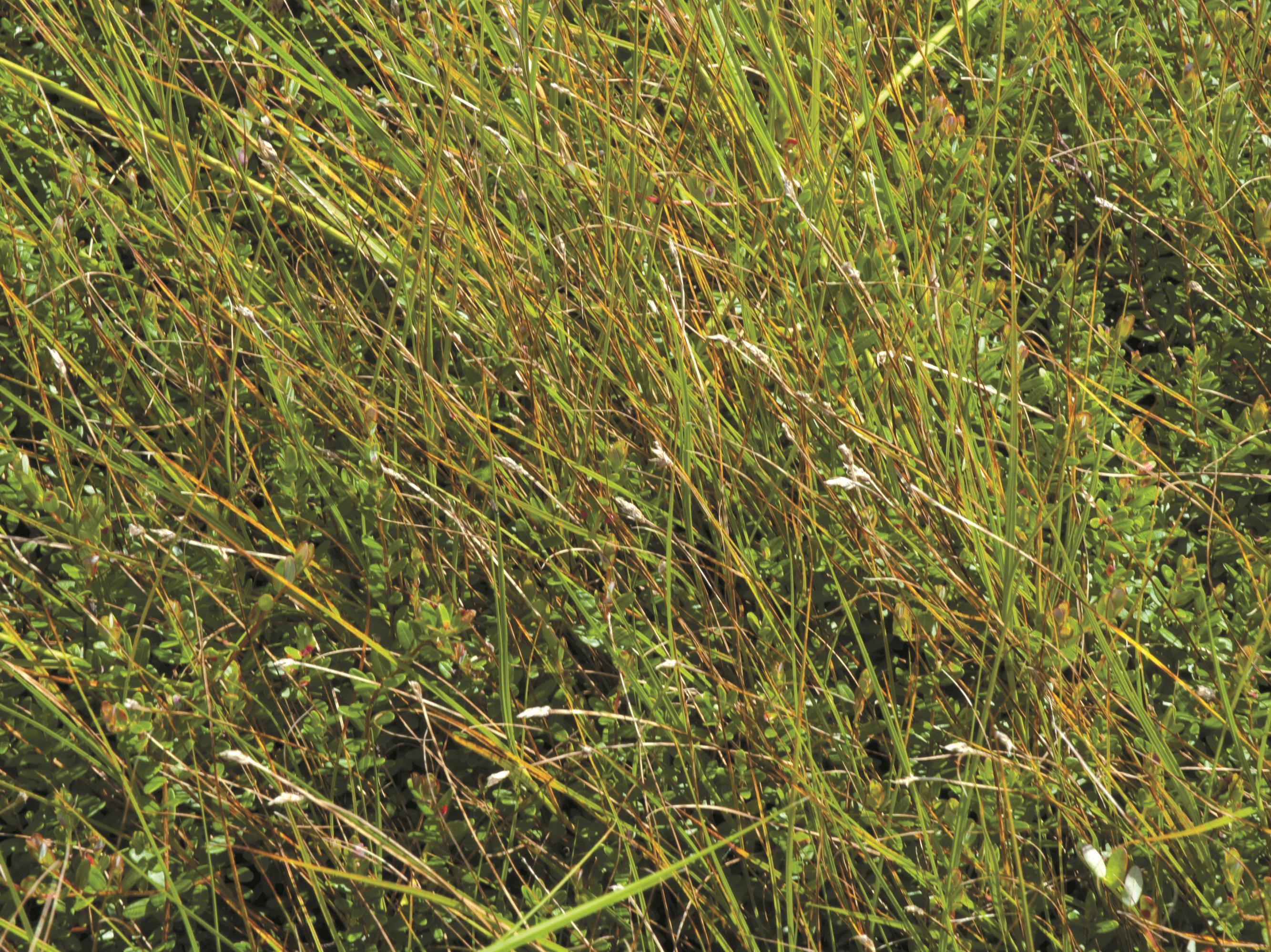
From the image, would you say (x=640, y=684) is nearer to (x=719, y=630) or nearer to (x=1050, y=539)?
(x=719, y=630)

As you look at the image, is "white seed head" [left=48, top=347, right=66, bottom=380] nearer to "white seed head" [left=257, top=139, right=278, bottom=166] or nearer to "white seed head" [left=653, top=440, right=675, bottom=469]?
"white seed head" [left=257, top=139, right=278, bottom=166]

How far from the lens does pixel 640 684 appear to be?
131cm

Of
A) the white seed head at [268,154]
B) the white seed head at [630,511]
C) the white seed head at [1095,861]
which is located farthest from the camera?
the white seed head at [268,154]

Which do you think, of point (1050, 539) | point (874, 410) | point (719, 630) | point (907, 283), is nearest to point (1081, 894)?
point (1050, 539)

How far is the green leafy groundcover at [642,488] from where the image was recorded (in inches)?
49.7

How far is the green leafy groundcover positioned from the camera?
4.14ft

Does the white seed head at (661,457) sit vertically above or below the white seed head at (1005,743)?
above

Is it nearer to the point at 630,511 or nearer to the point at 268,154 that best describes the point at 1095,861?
the point at 630,511

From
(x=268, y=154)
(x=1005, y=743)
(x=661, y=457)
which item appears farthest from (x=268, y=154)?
(x=1005, y=743)

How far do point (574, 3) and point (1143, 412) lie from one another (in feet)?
3.71

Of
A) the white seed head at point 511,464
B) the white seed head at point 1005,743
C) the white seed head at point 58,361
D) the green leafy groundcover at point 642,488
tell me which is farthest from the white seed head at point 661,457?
the white seed head at point 58,361

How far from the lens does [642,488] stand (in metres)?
1.53

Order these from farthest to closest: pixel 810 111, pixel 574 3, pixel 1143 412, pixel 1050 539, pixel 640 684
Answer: pixel 574 3, pixel 810 111, pixel 1143 412, pixel 1050 539, pixel 640 684

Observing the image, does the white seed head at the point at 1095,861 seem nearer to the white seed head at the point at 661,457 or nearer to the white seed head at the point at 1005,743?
the white seed head at the point at 1005,743
